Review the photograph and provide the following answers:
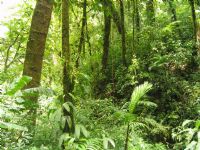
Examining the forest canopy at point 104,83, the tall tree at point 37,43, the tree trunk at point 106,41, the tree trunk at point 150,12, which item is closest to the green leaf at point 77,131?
the forest canopy at point 104,83

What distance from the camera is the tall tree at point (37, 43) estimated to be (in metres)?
4.65

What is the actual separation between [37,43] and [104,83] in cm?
441

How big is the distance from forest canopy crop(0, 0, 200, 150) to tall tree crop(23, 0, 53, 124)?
14 millimetres

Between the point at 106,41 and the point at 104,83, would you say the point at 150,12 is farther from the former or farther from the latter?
the point at 104,83

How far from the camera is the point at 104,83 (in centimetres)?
898

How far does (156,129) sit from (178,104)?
116cm

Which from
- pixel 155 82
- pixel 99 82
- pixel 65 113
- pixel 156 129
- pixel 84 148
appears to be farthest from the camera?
pixel 99 82

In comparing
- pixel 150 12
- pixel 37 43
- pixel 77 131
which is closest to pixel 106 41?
pixel 150 12

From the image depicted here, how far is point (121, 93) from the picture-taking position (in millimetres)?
8133

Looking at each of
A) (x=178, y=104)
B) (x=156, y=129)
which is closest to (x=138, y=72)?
(x=178, y=104)

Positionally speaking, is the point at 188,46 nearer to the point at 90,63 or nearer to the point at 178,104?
the point at 178,104

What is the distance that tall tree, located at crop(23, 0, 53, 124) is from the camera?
4654 millimetres

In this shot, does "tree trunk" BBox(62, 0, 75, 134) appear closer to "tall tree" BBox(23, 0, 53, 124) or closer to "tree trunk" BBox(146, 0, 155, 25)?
"tall tree" BBox(23, 0, 53, 124)

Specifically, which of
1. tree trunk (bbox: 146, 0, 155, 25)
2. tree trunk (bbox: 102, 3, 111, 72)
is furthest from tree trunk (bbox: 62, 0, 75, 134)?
tree trunk (bbox: 146, 0, 155, 25)
